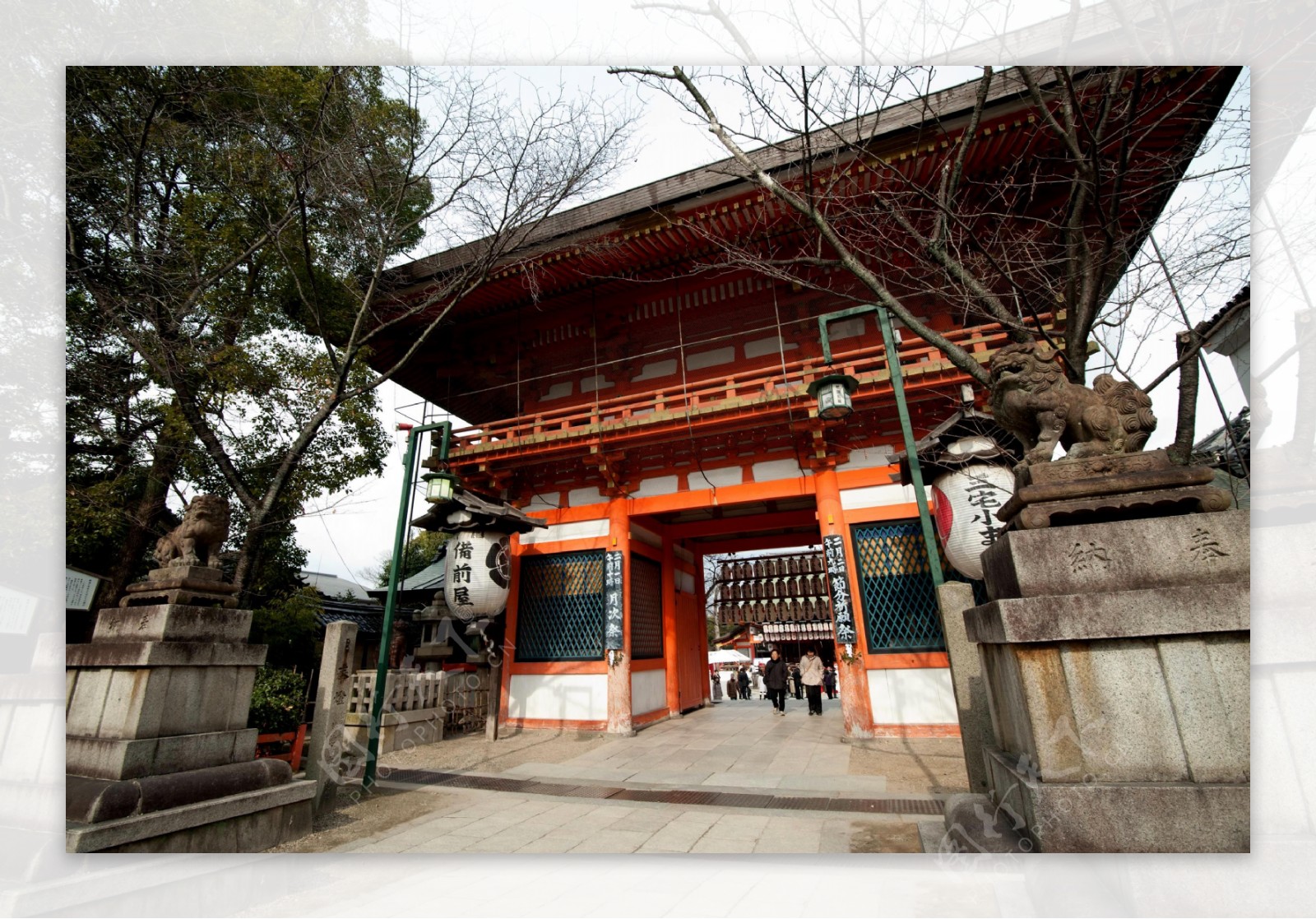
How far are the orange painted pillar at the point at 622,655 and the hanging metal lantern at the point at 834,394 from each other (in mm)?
4349

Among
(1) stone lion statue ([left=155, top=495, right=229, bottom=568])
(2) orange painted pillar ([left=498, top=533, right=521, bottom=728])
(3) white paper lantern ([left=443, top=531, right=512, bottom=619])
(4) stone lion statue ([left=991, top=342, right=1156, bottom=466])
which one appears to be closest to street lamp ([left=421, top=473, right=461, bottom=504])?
(3) white paper lantern ([left=443, top=531, right=512, bottom=619])

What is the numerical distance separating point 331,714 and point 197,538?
2024 millimetres

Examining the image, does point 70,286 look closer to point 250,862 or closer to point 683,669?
point 250,862

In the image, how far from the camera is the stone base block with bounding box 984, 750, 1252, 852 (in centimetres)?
207

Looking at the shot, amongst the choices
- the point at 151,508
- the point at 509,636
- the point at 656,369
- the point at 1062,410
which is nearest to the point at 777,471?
the point at 656,369

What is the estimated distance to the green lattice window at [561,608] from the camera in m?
9.57

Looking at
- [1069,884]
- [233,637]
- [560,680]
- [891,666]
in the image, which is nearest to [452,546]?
[560,680]

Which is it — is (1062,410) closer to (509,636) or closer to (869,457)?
(869,457)

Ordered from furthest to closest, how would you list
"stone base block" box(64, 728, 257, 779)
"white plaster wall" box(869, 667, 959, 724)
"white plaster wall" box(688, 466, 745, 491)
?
"white plaster wall" box(688, 466, 745, 491), "white plaster wall" box(869, 667, 959, 724), "stone base block" box(64, 728, 257, 779)

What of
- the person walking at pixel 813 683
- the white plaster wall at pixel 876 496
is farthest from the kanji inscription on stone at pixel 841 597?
the person walking at pixel 813 683

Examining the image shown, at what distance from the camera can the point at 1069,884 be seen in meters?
2.16

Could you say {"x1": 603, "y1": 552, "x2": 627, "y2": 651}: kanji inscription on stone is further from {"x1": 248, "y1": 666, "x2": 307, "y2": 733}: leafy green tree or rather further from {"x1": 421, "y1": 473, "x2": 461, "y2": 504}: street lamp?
{"x1": 248, "y1": 666, "x2": 307, "y2": 733}: leafy green tree

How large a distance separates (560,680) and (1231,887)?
859 centimetres

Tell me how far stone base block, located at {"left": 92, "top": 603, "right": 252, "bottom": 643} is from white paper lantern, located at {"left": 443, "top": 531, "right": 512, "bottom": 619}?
3.97 m
